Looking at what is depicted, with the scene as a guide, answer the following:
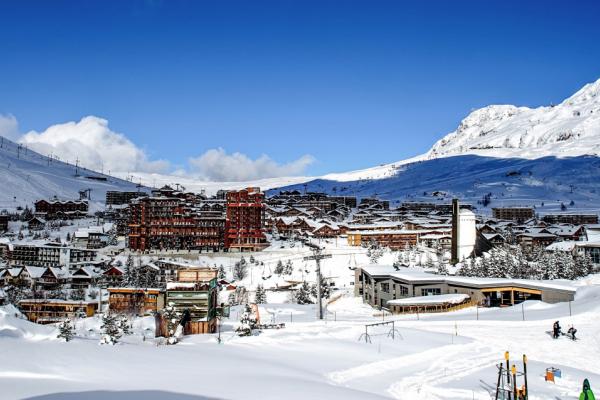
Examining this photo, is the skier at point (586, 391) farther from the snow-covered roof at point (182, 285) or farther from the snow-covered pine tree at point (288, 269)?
the snow-covered pine tree at point (288, 269)

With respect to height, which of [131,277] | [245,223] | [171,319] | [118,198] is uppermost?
[118,198]

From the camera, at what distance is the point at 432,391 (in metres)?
16.2

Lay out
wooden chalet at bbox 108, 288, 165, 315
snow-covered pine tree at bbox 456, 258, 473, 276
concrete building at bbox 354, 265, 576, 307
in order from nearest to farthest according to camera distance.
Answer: concrete building at bbox 354, 265, 576, 307, snow-covered pine tree at bbox 456, 258, 473, 276, wooden chalet at bbox 108, 288, 165, 315

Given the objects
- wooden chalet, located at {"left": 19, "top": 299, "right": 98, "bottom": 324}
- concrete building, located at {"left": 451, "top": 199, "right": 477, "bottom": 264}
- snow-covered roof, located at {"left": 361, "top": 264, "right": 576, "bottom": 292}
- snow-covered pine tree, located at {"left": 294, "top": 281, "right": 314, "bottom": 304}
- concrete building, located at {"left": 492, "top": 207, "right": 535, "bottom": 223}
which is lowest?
wooden chalet, located at {"left": 19, "top": 299, "right": 98, "bottom": 324}

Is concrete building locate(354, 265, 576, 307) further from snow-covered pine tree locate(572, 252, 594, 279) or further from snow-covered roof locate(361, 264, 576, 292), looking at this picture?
snow-covered pine tree locate(572, 252, 594, 279)

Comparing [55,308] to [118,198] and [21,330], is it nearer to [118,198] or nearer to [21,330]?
[21,330]

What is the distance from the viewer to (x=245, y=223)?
9575 centimetres

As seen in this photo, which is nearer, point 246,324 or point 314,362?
point 314,362

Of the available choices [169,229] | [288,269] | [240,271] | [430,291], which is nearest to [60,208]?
[169,229]

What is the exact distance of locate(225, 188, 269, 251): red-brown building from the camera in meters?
94.4

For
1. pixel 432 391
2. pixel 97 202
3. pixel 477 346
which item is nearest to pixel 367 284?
pixel 477 346

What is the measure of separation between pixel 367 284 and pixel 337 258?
94.8 ft

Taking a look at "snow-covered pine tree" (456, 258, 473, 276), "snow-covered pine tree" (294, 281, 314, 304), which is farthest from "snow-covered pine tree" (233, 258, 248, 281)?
"snow-covered pine tree" (456, 258, 473, 276)

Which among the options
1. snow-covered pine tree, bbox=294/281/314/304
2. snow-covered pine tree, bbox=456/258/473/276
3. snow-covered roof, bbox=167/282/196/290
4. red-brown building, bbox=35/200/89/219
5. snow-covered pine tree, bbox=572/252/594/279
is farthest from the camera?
red-brown building, bbox=35/200/89/219
